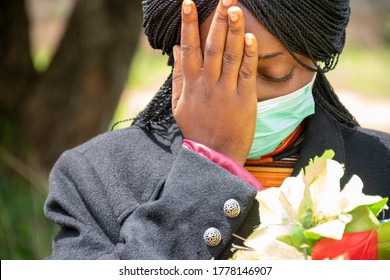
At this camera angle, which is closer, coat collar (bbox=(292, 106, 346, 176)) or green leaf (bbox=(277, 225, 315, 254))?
green leaf (bbox=(277, 225, 315, 254))

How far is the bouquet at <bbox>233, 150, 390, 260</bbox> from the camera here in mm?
1681

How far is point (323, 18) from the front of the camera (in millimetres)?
2451

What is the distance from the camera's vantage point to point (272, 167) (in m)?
2.60

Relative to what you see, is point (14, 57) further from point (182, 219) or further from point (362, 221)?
point (362, 221)

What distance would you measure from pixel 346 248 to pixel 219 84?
2.41ft

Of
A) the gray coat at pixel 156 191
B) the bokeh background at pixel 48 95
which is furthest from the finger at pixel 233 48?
the bokeh background at pixel 48 95

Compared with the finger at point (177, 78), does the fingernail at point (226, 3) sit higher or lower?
higher

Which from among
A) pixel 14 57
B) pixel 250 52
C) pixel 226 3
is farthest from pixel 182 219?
pixel 14 57

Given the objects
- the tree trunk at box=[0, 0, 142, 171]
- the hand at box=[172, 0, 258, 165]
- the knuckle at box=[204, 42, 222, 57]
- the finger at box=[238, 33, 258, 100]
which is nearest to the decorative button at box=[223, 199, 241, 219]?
the hand at box=[172, 0, 258, 165]

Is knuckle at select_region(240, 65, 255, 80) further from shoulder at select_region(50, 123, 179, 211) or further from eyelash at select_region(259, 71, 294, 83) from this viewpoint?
shoulder at select_region(50, 123, 179, 211)

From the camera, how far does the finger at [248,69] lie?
222 cm

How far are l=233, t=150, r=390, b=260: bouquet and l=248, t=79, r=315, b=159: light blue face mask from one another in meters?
0.71

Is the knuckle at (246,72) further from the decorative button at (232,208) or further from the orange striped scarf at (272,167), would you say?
the orange striped scarf at (272,167)

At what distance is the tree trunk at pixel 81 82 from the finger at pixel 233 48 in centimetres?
306
